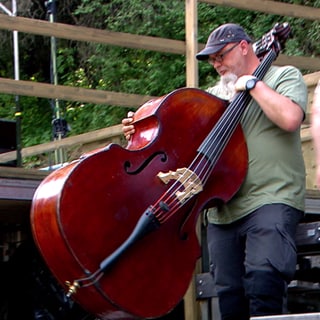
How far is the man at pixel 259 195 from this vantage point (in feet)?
12.5

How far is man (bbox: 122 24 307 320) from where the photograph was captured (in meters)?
3.80

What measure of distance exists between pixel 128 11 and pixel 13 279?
678 cm

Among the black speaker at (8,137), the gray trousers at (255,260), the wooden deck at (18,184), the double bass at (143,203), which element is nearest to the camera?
the double bass at (143,203)

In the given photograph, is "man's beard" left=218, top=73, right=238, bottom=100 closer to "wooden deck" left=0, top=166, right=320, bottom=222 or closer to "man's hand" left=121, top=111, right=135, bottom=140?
"man's hand" left=121, top=111, right=135, bottom=140

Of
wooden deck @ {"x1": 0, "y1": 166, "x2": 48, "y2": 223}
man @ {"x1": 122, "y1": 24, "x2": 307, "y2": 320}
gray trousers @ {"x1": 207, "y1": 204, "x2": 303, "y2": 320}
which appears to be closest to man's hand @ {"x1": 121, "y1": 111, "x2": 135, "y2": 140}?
man @ {"x1": 122, "y1": 24, "x2": 307, "y2": 320}

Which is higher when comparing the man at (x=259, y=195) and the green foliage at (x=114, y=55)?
the green foliage at (x=114, y=55)

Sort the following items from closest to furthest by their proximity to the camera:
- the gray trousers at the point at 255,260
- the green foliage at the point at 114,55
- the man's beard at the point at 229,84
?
the gray trousers at the point at 255,260
the man's beard at the point at 229,84
the green foliage at the point at 114,55

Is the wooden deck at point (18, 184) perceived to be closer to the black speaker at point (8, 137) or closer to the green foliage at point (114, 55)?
the black speaker at point (8, 137)

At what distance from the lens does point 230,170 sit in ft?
12.9

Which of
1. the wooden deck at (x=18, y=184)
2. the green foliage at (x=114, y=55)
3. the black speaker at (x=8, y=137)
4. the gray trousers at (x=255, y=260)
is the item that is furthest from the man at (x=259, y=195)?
the green foliage at (x=114, y=55)

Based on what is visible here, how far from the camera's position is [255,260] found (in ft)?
12.5

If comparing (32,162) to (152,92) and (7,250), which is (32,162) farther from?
(7,250)

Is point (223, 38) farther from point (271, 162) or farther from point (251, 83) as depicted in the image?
point (271, 162)

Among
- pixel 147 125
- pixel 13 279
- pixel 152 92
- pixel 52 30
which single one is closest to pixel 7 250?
pixel 13 279
